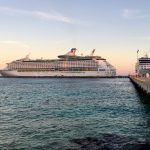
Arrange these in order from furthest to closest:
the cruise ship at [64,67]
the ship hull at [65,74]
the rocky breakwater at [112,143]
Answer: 1. the cruise ship at [64,67]
2. the ship hull at [65,74]
3. the rocky breakwater at [112,143]

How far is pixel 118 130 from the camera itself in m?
24.5

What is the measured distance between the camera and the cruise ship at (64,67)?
18450 centimetres

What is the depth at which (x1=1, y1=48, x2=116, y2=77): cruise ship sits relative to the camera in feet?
605

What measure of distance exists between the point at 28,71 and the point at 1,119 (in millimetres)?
160923

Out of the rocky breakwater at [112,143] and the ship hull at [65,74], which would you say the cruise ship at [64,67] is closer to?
the ship hull at [65,74]

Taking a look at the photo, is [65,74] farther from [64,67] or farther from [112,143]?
[112,143]

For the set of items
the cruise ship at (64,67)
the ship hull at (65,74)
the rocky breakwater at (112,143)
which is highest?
the cruise ship at (64,67)

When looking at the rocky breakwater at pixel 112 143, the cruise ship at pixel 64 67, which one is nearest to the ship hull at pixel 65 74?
the cruise ship at pixel 64 67

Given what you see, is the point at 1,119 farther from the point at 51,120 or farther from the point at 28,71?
the point at 28,71

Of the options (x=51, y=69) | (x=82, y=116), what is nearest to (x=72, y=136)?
(x=82, y=116)

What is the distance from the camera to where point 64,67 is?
186m

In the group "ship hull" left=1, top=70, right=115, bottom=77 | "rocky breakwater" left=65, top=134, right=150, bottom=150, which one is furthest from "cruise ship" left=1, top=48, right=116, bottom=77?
"rocky breakwater" left=65, top=134, right=150, bottom=150

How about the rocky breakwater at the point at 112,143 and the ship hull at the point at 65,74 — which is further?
the ship hull at the point at 65,74

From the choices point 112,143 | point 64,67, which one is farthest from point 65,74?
point 112,143
